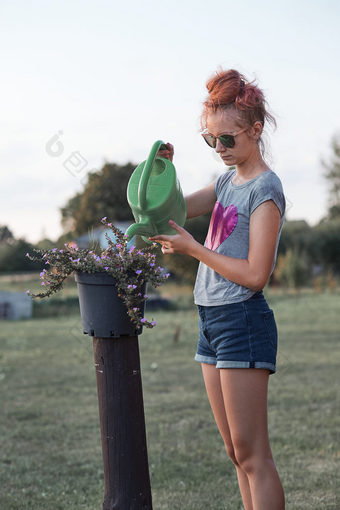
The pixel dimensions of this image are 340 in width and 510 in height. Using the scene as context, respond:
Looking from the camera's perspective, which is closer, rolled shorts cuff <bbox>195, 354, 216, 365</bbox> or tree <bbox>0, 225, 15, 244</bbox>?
rolled shorts cuff <bbox>195, 354, 216, 365</bbox>

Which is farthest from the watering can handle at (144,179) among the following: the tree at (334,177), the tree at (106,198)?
the tree at (334,177)

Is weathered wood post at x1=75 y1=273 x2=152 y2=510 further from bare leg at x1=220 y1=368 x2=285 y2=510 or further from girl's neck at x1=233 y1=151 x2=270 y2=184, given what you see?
girl's neck at x1=233 y1=151 x2=270 y2=184

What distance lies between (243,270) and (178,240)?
0.73 feet

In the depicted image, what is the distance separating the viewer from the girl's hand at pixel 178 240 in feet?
→ 6.22

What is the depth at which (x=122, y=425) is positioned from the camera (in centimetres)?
212

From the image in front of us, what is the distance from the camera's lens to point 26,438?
4379 mm

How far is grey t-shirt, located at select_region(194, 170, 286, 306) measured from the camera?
1937 millimetres

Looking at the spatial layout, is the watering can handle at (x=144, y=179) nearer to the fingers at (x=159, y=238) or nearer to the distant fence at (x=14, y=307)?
the fingers at (x=159, y=238)

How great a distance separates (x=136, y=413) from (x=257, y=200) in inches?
33.7

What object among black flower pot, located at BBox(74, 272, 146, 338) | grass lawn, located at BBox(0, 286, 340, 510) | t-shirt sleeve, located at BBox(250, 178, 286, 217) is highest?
t-shirt sleeve, located at BBox(250, 178, 286, 217)

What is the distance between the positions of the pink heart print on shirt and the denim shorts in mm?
217

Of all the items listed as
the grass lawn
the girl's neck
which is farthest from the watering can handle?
the grass lawn

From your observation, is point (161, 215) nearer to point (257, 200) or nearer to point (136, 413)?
point (257, 200)

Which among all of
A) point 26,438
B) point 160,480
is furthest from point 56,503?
point 26,438
